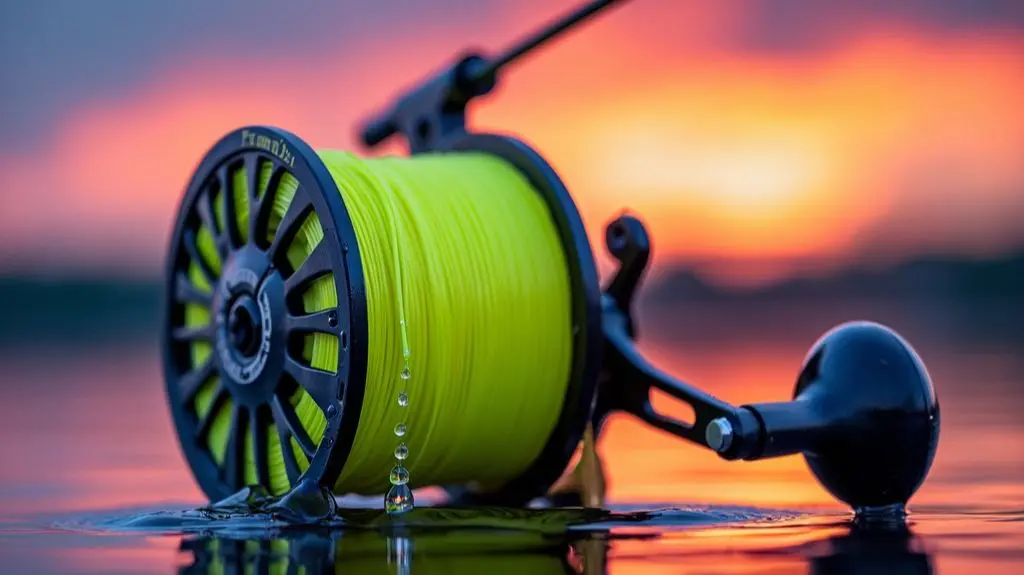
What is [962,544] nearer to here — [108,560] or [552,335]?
[552,335]

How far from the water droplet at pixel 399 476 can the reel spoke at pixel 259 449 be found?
0.49 metres

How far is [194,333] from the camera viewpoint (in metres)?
6.98

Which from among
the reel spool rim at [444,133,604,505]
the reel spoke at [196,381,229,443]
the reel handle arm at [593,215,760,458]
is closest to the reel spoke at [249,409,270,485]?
the reel spoke at [196,381,229,443]

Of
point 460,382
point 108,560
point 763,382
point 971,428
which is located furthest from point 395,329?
point 763,382

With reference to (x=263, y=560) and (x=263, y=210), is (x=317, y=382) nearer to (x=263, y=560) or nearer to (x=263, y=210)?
(x=263, y=210)

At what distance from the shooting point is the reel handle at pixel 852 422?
6074 millimetres

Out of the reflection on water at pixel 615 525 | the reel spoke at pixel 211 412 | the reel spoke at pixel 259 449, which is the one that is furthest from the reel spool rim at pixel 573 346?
the reel spoke at pixel 211 412

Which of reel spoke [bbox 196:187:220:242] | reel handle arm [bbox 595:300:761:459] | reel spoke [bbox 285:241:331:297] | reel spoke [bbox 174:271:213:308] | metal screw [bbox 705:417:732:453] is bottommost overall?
metal screw [bbox 705:417:732:453]

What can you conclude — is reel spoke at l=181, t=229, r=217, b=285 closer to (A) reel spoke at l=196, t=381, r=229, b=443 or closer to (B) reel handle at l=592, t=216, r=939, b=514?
(A) reel spoke at l=196, t=381, r=229, b=443

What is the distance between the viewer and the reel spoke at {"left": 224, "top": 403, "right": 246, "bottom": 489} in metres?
6.54

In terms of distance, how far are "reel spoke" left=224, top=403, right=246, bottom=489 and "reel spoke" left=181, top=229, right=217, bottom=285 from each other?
2.04 ft

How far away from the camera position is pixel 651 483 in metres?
7.69

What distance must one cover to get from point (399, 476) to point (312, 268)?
0.77 m

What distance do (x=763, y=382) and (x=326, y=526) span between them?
815 cm
